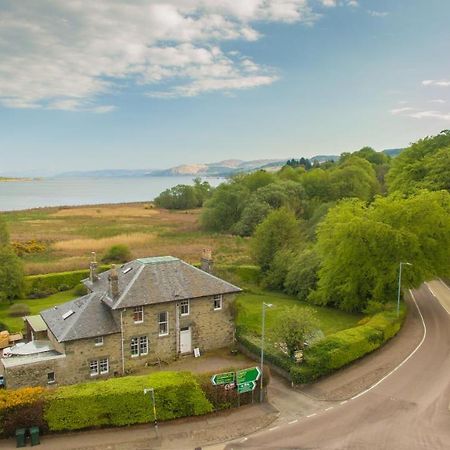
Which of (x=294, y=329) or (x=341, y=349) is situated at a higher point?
(x=294, y=329)

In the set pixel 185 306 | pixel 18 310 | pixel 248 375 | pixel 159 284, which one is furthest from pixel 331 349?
pixel 18 310

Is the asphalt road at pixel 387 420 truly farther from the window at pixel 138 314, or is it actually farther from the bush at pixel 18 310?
the bush at pixel 18 310

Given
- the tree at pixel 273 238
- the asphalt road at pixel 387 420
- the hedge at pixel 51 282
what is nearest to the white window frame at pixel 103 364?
the asphalt road at pixel 387 420

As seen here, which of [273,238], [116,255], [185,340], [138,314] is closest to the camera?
[138,314]

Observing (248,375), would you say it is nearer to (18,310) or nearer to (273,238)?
(18,310)

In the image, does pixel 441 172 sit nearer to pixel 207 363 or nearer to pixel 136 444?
pixel 207 363

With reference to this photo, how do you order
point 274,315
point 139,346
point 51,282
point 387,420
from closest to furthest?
point 387,420 → point 139,346 → point 274,315 → point 51,282

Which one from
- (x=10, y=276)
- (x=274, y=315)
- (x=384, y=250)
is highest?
(x=384, y=250)
